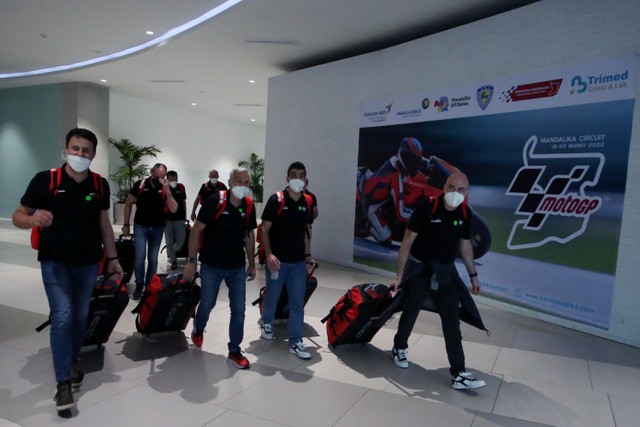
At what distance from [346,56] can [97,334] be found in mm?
6992

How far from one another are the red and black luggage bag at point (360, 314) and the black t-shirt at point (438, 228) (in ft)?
1.75

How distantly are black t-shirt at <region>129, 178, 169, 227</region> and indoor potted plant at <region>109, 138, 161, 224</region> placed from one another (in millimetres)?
9023

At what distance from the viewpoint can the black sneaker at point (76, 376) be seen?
9.82 feet

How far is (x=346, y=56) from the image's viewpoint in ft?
29.0

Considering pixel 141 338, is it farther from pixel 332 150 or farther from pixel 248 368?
pixel 332 150

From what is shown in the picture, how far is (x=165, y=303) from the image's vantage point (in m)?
3.87

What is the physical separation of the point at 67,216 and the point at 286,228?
157 cm

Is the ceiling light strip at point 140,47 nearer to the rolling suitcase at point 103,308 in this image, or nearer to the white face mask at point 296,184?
the white face mask at point 296,184

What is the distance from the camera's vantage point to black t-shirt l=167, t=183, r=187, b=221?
6.57 metres

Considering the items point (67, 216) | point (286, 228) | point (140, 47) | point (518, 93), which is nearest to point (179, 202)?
point (286, 228)

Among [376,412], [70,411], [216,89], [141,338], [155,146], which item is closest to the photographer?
[70,411]

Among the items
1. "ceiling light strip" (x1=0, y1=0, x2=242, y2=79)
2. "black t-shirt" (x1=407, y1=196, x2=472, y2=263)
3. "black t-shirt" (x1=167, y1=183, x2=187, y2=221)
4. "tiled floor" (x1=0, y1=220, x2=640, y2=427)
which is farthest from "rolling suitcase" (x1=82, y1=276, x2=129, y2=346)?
"ceiling light strip" (x1=0, y1=0, x2=242, y2=79)

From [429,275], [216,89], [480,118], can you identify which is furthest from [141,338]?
[216,89]

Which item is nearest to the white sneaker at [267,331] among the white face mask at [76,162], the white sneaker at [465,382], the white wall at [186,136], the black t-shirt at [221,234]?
the black t-shirt at [221,234]
